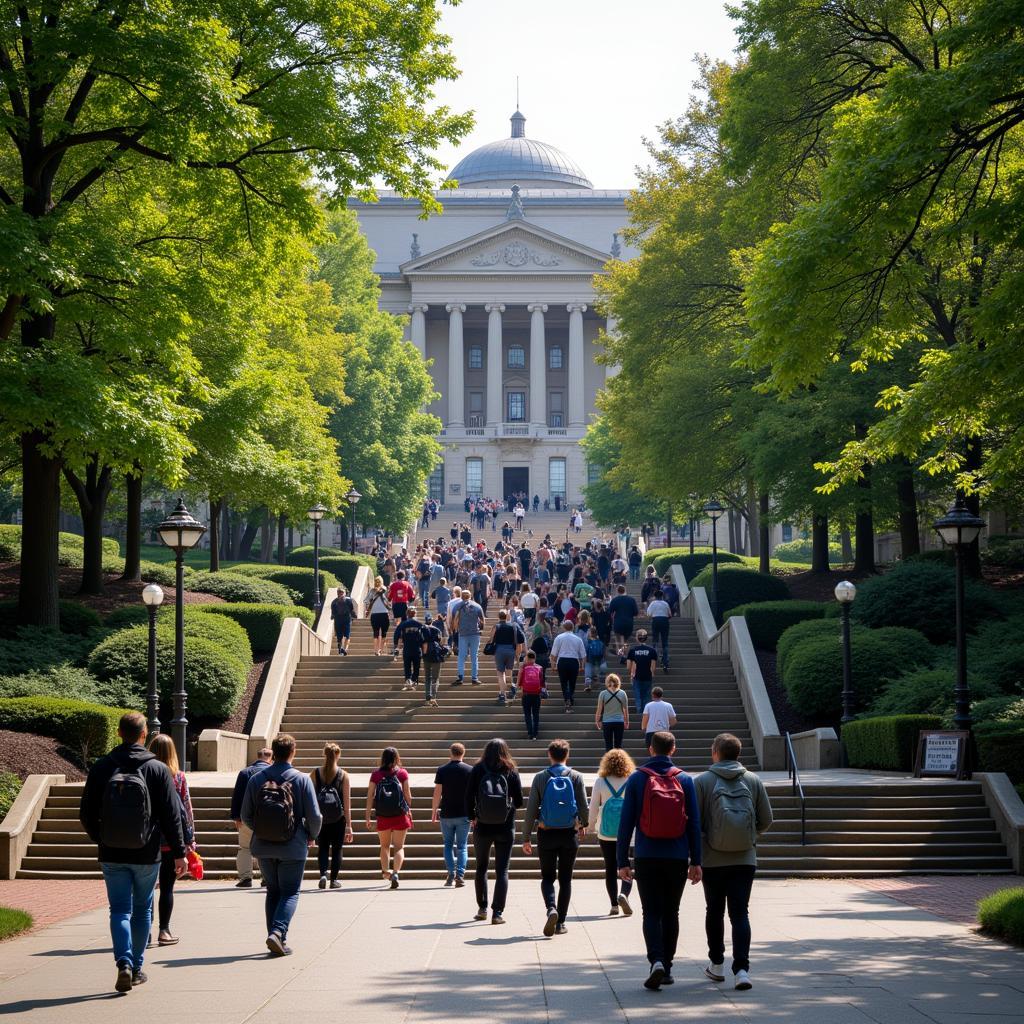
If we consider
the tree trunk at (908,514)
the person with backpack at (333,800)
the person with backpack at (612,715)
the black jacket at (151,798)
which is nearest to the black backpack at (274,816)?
the black jacket at (151,798)

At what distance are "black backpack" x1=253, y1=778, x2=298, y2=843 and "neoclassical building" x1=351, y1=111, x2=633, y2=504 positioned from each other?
279ft

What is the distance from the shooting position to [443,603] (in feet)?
115

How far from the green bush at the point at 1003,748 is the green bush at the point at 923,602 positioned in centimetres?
673

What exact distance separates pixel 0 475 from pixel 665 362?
1626cm

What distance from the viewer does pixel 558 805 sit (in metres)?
11.5

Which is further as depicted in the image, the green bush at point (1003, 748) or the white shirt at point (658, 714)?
the white shirt at point (658, 714)

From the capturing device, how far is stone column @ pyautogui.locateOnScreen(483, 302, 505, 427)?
9781cm

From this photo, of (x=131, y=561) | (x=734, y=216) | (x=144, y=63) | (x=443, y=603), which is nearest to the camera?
(x=144, y=63)

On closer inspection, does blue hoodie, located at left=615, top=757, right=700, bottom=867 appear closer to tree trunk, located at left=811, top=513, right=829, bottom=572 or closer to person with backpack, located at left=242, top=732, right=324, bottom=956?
person with backpack, located at left=242, top=732, right=324, bottom=956

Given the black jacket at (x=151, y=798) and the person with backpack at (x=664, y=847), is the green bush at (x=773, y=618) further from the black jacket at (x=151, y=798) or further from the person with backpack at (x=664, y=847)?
the black jacket at (x=151, y=798)

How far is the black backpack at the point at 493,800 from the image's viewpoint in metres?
12.0

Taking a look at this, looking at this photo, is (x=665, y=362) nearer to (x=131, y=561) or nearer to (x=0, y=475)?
(x=131, y=561)

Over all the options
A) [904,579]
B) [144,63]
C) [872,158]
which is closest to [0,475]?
[144,63]

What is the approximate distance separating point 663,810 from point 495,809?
10.2 ft
